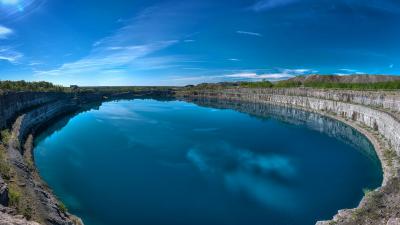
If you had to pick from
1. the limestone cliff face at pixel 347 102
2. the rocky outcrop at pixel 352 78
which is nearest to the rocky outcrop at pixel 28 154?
the limestone cliff face at pixel 347 102

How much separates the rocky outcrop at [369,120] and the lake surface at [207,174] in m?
1.47

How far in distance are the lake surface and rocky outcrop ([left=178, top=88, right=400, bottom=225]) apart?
1.47m

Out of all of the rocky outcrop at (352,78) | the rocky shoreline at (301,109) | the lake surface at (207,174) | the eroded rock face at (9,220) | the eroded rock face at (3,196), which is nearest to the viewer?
the eroded rock face at (9,220)

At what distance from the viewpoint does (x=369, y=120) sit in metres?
43.1

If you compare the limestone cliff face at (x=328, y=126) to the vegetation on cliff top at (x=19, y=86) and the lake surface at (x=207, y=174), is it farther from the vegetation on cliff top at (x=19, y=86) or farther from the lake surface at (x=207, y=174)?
the vegetation on cliff top at (x=19, y=86)

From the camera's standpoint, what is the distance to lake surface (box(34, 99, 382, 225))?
19.3 metres

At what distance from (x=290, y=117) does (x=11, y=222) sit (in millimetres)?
61770

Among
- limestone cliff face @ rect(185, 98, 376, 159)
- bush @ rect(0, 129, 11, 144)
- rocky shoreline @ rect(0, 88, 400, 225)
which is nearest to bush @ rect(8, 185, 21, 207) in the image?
rocky shoreline @ rect(0, 88, 400, 225)

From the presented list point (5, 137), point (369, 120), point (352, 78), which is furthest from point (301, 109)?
point (352, 78)

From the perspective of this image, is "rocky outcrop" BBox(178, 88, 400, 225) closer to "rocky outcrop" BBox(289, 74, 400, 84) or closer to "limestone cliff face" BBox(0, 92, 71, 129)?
"limestone cliff face" BBox(0, 92, 71, 129)

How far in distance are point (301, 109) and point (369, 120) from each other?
3404 cm

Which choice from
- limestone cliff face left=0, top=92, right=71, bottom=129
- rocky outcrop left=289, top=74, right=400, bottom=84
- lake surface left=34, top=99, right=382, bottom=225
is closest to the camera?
lake surface left=34, top=99, right=382, bottom=225

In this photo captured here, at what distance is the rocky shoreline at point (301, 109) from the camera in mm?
12992

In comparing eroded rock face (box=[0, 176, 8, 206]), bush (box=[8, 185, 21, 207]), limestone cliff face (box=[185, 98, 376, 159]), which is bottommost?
limestone cliff face (box=[185, 98, 376, 159])
